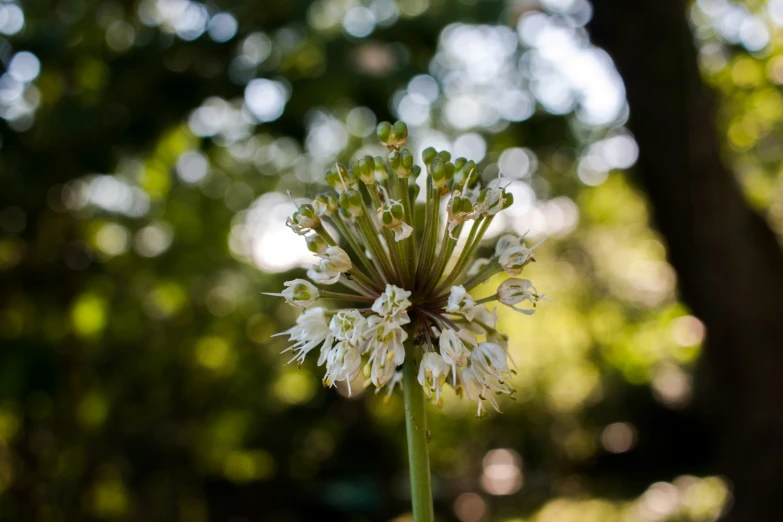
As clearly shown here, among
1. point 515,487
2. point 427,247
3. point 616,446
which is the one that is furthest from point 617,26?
point 616,446

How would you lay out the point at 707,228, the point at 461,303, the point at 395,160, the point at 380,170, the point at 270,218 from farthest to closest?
the point at 270,218 → the point at 707,228 → the point at 380,170 → the point at 395,160 → the point at 461,303

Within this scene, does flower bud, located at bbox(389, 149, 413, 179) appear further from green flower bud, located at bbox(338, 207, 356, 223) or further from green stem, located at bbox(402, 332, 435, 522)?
green stem, located at bbox(402, 332, 435, 522)

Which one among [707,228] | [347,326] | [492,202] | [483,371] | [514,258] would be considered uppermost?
[707,228]

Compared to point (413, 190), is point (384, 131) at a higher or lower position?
higher

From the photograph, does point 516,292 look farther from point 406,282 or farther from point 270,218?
point 270,218

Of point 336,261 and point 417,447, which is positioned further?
point 336,261

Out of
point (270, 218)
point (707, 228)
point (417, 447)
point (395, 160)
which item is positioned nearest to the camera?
point (417, 447)

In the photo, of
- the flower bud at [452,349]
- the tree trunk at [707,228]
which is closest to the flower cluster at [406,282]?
the flower bud at [452,349]

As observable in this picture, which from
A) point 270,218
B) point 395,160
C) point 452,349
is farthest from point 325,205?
point 270,218
